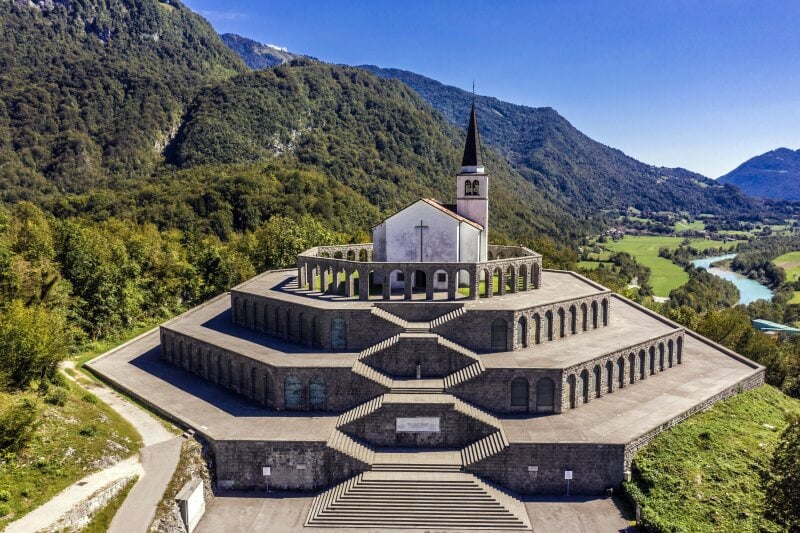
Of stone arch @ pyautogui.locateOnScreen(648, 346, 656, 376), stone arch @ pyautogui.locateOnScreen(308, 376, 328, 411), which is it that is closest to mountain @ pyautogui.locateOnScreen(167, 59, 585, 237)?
stone arch @ pyautogui.locateOnScreen(648, 346, 656, 376)

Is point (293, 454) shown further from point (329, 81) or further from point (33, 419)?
point (329, 81)

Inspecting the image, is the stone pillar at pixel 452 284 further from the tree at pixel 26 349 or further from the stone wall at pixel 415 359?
the tree at pixel 26 349

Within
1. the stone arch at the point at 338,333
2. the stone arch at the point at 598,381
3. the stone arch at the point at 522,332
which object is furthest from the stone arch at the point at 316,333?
the stone arch at the point at 598,381

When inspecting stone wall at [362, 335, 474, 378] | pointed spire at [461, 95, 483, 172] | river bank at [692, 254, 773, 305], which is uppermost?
pointed spire at [461, 95, 483, 172]

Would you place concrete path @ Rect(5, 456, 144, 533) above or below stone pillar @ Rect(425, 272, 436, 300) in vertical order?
below

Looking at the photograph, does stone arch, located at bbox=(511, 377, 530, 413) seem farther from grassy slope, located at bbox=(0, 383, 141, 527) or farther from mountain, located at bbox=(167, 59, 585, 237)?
mountain, located at bbox=(167, 59, 585, 237)

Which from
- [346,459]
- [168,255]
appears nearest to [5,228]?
[168,255]

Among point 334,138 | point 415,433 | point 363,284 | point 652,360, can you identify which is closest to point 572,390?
point 415,433
